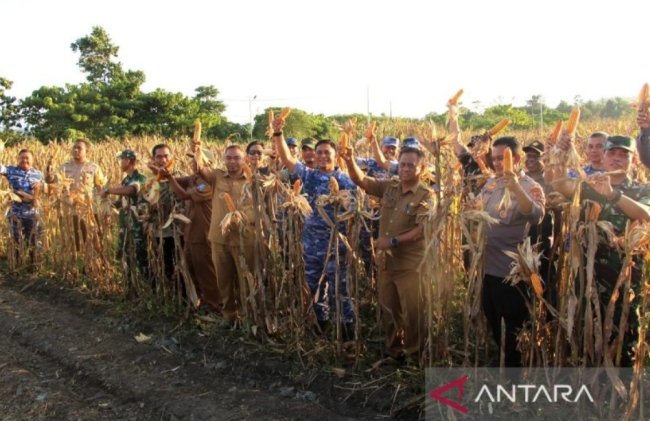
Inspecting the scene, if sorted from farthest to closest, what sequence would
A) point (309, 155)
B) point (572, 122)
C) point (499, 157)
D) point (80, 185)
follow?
point (80, 185) → point (309, 155) → point (499, 157) → point (572, 122)

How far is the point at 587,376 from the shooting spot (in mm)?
2867

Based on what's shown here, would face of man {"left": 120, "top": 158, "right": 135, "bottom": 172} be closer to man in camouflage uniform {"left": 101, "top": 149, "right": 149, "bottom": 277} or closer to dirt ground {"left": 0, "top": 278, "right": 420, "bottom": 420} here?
man in camouflage uniform {"left": 101, "top": 149, "right": 149, "bottom": 277}

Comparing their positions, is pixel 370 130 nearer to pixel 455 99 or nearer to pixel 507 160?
pixel 455 99

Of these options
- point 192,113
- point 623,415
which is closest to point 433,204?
point 623,415

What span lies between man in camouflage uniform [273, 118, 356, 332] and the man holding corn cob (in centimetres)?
107

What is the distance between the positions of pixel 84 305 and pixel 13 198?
1.90 m

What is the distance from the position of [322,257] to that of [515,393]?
1648mm

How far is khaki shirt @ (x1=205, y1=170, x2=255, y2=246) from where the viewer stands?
4520 millimetres

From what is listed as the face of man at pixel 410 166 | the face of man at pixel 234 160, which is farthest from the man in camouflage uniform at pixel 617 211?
the face of man at pixel 234 160

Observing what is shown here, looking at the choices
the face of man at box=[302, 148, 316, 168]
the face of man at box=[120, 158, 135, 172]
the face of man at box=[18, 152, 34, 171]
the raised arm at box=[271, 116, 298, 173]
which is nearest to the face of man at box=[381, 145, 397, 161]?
the face of man at box=[302, 148, 316, 168]

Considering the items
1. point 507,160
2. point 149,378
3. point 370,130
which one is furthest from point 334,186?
point 149,378

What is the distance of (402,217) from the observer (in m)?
3.68

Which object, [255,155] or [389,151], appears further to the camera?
[389,151]

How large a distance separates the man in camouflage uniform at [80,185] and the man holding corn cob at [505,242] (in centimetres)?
429
